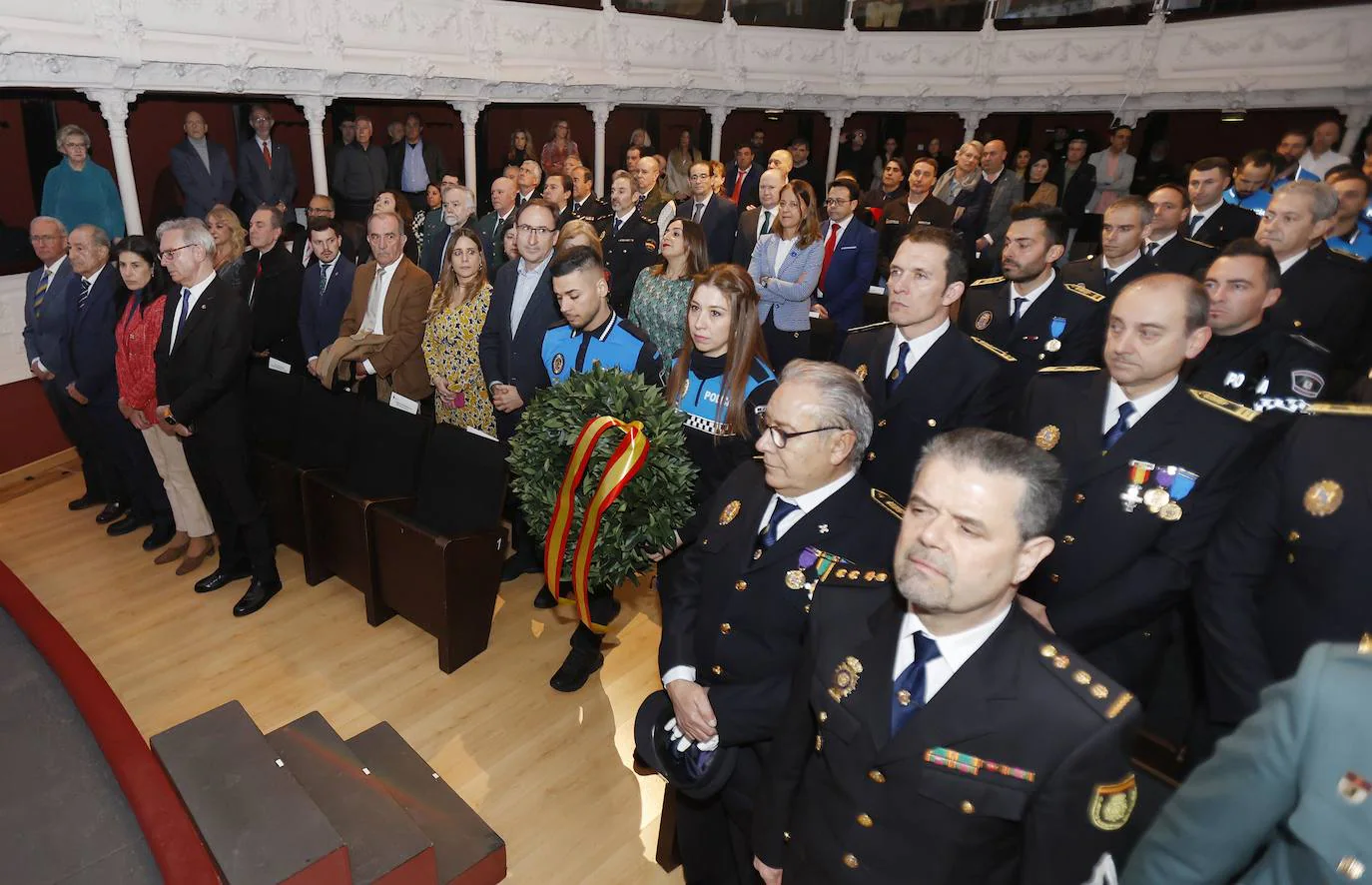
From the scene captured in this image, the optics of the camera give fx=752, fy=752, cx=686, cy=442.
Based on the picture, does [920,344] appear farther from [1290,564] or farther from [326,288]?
[326,288]

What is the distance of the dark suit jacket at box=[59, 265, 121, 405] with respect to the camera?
4387 mm

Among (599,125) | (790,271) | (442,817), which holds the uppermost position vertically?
(599,125)

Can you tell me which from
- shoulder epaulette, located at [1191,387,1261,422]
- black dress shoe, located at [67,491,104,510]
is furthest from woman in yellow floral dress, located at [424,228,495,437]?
shoulder epaulette, located at [1191,387,1261,422]

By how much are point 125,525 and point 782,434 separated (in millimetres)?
4699

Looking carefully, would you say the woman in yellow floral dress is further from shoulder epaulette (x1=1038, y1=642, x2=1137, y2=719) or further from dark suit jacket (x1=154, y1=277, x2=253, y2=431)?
shoulder epaulette (x1=1038, y1=642, x2=1137, y2=719)

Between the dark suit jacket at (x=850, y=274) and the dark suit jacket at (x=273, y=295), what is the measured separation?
3513mm

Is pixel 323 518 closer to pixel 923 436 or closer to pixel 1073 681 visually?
pixel 923 436

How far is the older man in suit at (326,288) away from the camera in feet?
15.5

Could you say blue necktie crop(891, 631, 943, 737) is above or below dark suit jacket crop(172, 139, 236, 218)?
below

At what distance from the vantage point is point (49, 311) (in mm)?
4547

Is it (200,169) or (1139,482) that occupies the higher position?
(200,169)

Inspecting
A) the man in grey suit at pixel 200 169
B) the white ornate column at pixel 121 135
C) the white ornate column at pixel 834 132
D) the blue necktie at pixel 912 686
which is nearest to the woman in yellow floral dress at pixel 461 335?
the blue necktie at pixel 912 686

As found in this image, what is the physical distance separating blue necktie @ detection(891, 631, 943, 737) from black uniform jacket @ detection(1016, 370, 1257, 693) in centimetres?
104

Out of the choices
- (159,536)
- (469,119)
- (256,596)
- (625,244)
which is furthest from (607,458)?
(469,119)
